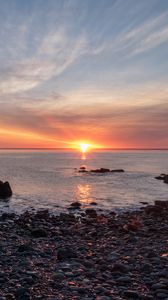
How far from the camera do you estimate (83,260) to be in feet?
40.0

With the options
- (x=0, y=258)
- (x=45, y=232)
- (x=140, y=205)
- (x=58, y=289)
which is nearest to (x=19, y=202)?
(x=140, y=205)

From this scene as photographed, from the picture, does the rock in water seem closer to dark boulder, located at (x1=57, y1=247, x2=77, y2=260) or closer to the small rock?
dark boulder, located at (x1=57, y1=247, x2=77, y2=260)

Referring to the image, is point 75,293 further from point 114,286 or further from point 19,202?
point 19,202

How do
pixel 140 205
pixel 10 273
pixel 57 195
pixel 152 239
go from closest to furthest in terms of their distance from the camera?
pixel 10 273 → pixel 152 239 → pixel 140 205 → pixel 57 195

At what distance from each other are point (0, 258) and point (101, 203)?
2023cm

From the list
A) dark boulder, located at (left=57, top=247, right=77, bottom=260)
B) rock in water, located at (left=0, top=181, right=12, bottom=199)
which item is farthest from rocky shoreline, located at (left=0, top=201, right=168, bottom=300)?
rock in water, located at (left=0, top=181, right=12, bottom=199)

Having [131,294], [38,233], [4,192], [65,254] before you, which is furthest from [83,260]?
[4,192]

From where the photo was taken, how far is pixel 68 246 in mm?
14508

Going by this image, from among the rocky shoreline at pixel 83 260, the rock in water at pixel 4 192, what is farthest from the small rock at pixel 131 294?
the rock in water at pixel 4 192

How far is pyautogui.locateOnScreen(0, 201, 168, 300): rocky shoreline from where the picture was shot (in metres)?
9.16

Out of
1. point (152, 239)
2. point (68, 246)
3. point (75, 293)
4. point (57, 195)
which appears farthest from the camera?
point (57, 195)

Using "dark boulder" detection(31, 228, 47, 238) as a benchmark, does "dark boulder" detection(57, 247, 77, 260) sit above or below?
above

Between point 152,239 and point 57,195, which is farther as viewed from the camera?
point 57,195

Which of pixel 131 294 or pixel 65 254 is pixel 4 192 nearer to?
pixel 65 254
